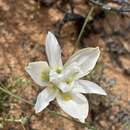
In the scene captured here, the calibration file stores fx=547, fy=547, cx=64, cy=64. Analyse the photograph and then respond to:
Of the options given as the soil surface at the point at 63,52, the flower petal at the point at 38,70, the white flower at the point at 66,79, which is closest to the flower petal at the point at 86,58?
the white flower at the point at 66,79

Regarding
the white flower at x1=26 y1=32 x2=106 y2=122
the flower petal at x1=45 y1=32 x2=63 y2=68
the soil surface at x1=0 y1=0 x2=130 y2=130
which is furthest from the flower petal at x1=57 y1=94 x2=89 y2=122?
the soil surface at x1=0 y1=0 x2=130 y2=130

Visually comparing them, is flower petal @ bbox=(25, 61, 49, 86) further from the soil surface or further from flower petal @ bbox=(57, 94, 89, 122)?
the soil surface

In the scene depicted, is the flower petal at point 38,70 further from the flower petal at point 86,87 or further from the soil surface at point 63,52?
the soil surface at point 63,52

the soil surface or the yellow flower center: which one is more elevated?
the yellow flower center

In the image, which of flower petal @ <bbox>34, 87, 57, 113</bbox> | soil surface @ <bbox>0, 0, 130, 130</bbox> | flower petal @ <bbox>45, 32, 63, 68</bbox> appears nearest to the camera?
flower petal @ <bbox>34, 87, 57, 113</bbox>

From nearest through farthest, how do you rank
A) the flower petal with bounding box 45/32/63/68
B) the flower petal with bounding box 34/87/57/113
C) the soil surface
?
the flower petal with bounding box 34/87/57/113, the flower petal with bounding box 45/32/63/68, the soil surface

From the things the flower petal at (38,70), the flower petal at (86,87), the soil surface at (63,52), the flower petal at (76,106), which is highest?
the flower petal at (38,70)

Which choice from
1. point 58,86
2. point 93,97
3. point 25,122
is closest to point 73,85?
point 58,86

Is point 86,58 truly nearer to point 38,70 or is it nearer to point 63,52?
point 38,70
